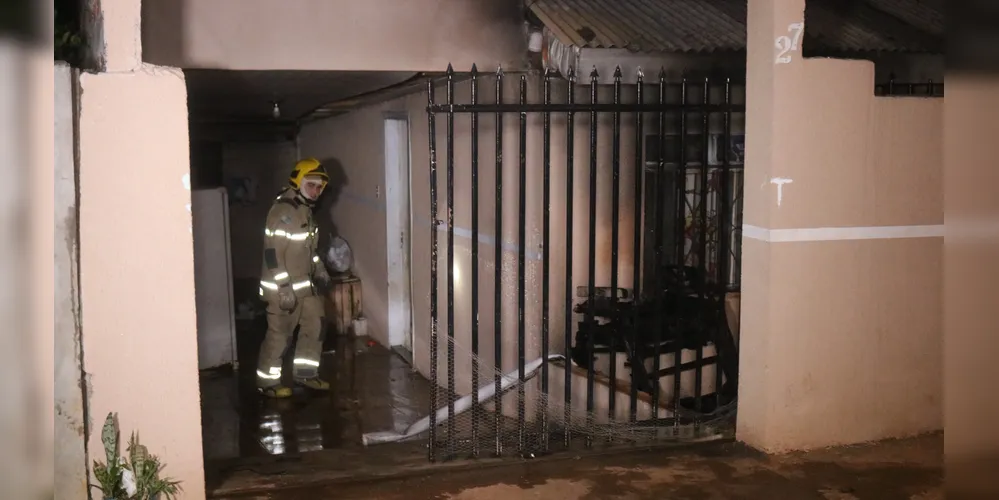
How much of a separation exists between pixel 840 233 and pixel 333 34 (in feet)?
11.6

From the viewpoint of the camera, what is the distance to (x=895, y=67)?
679 centimetres

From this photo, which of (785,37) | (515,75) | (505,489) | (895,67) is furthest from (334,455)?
(895,67)

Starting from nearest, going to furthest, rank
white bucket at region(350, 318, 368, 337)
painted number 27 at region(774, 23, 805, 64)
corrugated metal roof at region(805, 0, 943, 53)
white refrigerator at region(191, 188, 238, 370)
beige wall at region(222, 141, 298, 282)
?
painted number 27 at region(774, 23, 805, 64) → corrugated metal roof at region(805, 0, 943, 53) → white refrigerator at region(191, 188, 238, 370) → white bucket at region(350, 318, 368, 337) → beige wall at region(222, 141, 298, 282)

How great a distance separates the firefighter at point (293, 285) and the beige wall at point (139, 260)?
3.95 m

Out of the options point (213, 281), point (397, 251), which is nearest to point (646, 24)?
point (397, 251)

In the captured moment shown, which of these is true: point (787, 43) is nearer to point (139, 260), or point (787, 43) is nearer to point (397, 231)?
point (139, 260)

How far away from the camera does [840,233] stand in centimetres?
476

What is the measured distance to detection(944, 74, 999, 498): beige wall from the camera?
106 cm

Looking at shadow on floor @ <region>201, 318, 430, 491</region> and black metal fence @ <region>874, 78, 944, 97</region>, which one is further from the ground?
black metal fence @ <region>874, 78, 944, 97</region>

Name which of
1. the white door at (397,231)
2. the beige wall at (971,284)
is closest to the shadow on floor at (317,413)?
the white door at (397,231)

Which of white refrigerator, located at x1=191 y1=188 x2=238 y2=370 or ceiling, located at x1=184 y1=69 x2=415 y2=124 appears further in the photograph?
white refrigerator, located at x1=191 y1=188 x2=238 y2=370

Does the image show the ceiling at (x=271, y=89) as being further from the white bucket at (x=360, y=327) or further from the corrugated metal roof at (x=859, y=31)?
the corrugated metal roof at (x=859, y=31)

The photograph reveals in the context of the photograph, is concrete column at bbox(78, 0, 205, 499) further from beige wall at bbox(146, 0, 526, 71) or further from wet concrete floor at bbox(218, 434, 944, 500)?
beige wall at bbox(146, 0, 526, 71)

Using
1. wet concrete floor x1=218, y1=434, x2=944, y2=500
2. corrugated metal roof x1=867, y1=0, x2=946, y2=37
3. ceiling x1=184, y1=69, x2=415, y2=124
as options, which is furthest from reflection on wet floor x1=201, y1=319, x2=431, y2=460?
corrugated metal roof x1=867, y1=0, x2=946, y2=37
